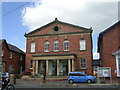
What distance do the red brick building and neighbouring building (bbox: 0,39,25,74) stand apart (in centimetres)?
591

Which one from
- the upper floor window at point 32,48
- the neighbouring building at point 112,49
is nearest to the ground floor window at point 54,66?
the upper floor window at point 32,48

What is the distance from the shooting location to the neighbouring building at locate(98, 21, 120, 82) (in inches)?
893

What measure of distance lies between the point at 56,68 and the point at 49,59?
3.07 m

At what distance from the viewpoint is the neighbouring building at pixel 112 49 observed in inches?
893

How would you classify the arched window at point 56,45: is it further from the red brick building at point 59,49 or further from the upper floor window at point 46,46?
the upper floor window at point 46,46

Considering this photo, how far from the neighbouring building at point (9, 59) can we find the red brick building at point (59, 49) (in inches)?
233

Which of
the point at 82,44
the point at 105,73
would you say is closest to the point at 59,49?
the point at 82,44

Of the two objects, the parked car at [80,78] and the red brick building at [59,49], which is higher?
the red brick building at [59,49]

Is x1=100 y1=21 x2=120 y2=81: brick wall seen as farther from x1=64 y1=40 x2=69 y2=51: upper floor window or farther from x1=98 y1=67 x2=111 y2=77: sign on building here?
x1=64 y1=40 x2=69 y2=51: upper floor window

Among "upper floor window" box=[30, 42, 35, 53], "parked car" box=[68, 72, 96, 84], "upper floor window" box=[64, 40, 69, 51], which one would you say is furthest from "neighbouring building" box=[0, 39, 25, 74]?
"parked car" box=[68, 72, 96, 84]

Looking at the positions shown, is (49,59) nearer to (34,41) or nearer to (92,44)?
(34,41)

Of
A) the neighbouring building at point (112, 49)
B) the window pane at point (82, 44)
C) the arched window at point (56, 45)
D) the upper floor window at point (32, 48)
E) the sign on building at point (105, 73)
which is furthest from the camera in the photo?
the upper floor window at point (32, 48)

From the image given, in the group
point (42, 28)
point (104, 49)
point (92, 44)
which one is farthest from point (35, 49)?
point (104, 49)

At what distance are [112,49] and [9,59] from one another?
81.9 ft
